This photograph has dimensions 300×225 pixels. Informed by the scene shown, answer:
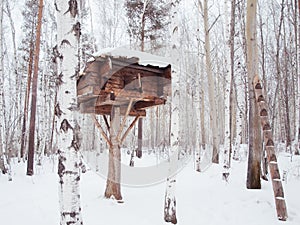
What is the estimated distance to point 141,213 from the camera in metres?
4.91

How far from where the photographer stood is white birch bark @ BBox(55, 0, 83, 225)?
2412 mm

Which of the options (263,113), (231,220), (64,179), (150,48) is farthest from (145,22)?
(64,179)

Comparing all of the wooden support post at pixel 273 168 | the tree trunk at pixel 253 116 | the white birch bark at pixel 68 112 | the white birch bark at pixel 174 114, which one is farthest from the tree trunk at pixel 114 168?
the white birch bark at pixel 68 112

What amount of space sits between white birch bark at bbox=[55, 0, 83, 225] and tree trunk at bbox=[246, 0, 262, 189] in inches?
147

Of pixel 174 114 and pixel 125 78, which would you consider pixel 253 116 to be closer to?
pixel 174 114

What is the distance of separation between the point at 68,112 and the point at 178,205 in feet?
11.9

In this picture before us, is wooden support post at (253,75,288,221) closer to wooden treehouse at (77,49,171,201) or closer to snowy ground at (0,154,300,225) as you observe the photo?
snowy ground at (0,154,300,225)

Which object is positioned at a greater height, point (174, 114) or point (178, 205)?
point (174, 114)

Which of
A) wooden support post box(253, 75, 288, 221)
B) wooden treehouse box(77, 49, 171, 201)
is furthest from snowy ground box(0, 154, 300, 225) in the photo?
wooden treehouse box(77, 49, 171, 201)

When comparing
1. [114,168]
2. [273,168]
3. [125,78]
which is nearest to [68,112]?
[125,78]

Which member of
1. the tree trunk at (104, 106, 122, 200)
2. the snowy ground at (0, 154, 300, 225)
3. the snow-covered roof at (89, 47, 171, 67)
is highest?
the snow-covered roof at (89, 47, 171, 67)

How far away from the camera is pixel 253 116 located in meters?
5.19

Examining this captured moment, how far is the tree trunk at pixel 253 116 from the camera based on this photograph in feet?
16.6

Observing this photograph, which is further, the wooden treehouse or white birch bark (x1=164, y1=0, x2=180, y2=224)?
the wooden treehouse
